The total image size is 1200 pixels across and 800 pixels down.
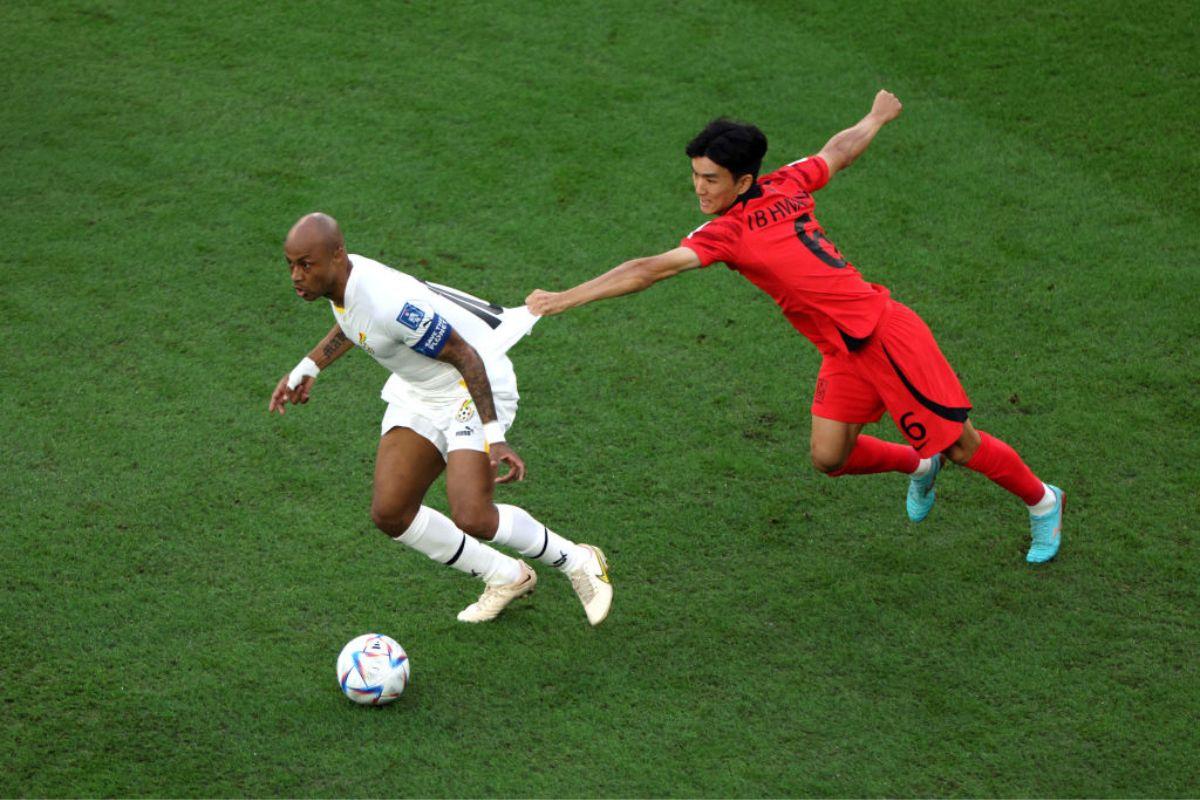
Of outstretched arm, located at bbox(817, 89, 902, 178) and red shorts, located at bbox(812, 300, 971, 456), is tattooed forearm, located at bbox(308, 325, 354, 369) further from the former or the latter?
outstretched arm, located at bbox(817, 89, 902, 178)

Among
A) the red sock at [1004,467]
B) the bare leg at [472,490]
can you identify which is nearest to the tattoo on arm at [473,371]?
the bare leg at [472,490]

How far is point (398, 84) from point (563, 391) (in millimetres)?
3784

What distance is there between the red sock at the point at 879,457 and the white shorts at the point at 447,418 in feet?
5.10

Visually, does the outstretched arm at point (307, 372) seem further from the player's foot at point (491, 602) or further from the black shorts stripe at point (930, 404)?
the black shorts stripe at point (930, 404)

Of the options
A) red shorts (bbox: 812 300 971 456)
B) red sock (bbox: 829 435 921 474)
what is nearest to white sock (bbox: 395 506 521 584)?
red sock (bbox: 829 435 921 474)

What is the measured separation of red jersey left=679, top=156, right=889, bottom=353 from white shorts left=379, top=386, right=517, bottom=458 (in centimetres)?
109

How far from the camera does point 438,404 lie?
5293 mm

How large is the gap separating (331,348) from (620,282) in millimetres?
1413

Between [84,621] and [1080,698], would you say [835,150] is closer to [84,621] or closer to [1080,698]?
[1080,698]

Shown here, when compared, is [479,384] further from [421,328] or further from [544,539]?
[544,539]

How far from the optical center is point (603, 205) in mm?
8273

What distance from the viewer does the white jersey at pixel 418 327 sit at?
4988mm

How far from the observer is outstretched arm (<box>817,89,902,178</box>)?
5.61 m

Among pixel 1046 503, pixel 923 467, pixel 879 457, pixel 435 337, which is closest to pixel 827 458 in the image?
pixel 879 457
